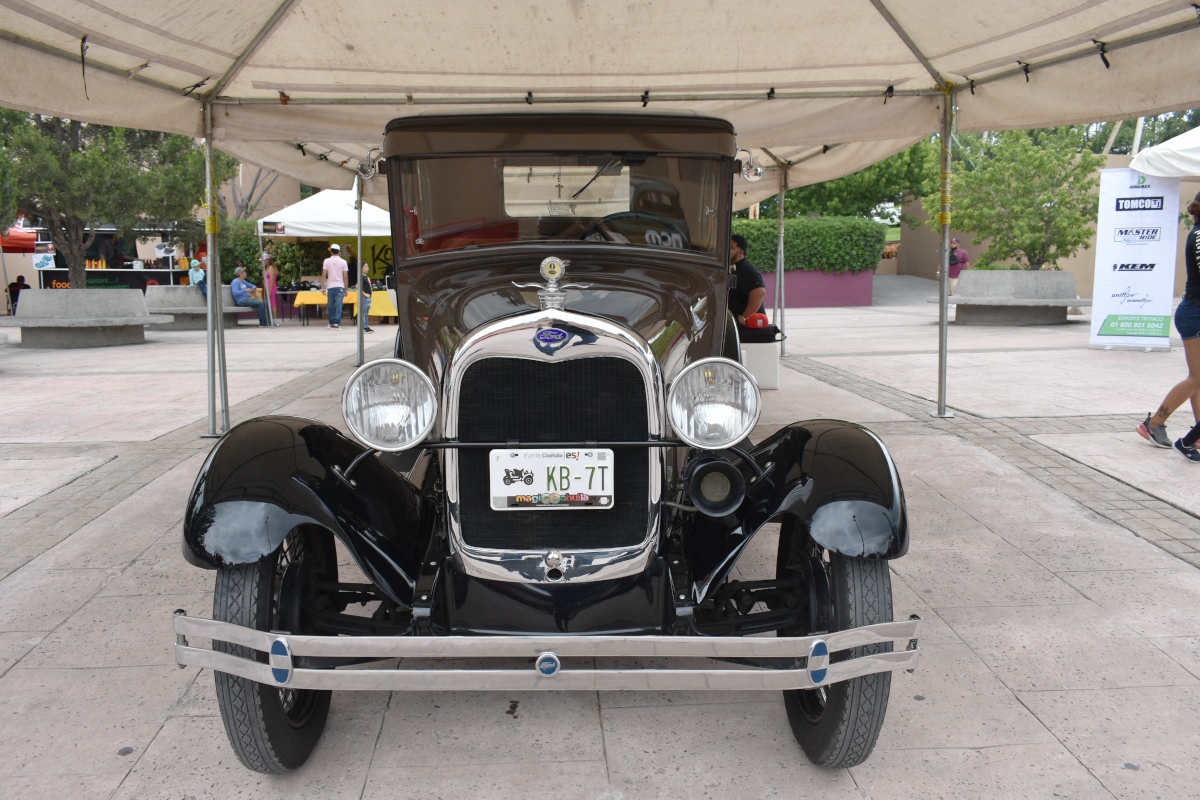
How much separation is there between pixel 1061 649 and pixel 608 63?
14.2ft

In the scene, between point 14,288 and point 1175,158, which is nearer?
point 1175,158

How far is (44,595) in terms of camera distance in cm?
388

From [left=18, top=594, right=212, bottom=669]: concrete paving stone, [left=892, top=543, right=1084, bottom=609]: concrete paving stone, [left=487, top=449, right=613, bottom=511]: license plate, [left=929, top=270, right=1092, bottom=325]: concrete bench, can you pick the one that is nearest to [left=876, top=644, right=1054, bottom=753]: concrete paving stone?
[left=892, top=543, right=1084, bottom=609]: concrete paving stone

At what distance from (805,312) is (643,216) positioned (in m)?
18.8

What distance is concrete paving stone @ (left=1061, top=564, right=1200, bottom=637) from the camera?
3520 mm

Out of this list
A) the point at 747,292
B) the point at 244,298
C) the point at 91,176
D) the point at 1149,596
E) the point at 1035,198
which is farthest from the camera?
the point at 244,298

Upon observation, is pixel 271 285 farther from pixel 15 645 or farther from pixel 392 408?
pixel 392 408

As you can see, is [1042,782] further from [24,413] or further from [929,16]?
[24,413]

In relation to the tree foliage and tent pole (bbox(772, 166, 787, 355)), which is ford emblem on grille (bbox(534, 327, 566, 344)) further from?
the tree foliage

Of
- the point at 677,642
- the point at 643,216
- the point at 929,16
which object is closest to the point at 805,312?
the point at 929,16

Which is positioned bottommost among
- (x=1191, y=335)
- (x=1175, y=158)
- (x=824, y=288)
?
(x=1191, y=335)

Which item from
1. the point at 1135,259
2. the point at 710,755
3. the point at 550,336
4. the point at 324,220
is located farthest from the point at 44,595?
the point at 324,220

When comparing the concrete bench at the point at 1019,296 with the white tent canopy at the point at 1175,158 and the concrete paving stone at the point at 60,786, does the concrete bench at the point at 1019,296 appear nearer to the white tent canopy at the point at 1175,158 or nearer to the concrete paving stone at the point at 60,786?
the white tent canopy at the point at 1175,158

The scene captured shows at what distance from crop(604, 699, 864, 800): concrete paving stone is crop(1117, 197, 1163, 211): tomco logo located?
10.8 meters
